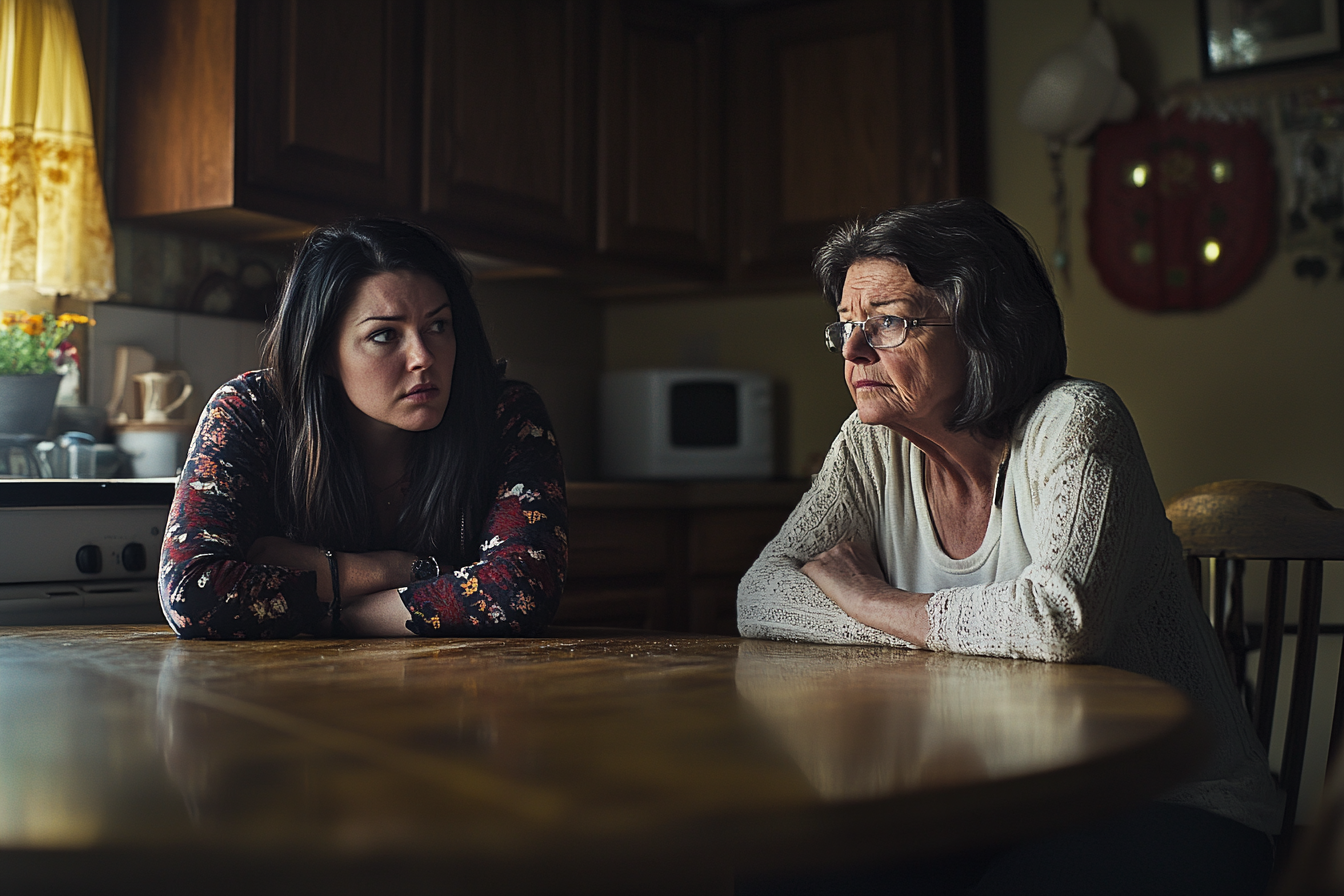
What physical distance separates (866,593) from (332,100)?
198cm

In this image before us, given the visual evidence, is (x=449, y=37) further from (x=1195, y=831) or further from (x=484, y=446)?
(x=1195, y=831)

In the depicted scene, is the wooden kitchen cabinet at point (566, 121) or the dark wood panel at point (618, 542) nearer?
the wooden kitchen cabinet at point (566, 121)

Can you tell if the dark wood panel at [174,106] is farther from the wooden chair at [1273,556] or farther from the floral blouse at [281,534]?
the wooden chair at [1273,556]

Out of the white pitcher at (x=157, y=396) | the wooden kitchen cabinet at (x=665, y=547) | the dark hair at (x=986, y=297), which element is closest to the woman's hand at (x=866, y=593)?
the dark hair at (x=986, y=297)

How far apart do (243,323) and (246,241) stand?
0.67 ft

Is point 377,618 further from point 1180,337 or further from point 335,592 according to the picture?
point 1180,337

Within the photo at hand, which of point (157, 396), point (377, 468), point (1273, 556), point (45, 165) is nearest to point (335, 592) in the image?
point (377, 468)

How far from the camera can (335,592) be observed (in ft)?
4.62

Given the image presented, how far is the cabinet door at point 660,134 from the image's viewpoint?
3484 mm

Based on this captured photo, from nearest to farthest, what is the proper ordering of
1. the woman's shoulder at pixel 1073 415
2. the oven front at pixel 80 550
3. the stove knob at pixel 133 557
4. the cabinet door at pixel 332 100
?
1. the woman's shoulder at pixel 1073 415
2. the oven front at pixel 80 550
3. the stove knob at pixel 133 557
4. the cabinet door at pixel 332 100

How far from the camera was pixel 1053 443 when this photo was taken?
1284mm

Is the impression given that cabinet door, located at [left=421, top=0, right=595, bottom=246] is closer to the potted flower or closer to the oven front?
the potted flower

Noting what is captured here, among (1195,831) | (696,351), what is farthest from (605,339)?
(1195,831)

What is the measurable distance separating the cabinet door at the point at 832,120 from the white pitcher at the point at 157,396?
1.77m
